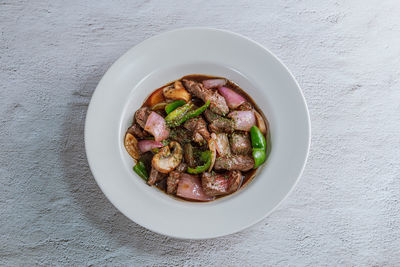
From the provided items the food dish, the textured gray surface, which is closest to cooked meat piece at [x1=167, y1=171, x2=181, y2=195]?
the food dish

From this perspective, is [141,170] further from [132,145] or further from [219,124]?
[219,124]

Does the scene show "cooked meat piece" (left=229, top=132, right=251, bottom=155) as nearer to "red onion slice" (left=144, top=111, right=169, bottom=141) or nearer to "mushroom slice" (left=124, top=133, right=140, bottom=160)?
"red onion slice" (left=144, top=111, right=169, bottom=141)

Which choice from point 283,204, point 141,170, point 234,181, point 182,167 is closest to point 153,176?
point 141,170

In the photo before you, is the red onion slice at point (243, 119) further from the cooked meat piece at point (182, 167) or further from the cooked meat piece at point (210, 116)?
the cooked meat piece at point (182, 167)

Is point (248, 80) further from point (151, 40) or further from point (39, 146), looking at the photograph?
point (39, 146)

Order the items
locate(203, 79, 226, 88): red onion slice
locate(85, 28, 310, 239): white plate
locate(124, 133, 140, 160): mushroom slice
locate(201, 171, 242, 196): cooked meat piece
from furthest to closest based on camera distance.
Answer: locate(203, 79, 226, 88): red onion slice, locate(124, 133, 140, 160): mushroom slice, locate(201, 171, 242, 196): cooked meat piece, locate(85, 28, 310, 239): white plate
